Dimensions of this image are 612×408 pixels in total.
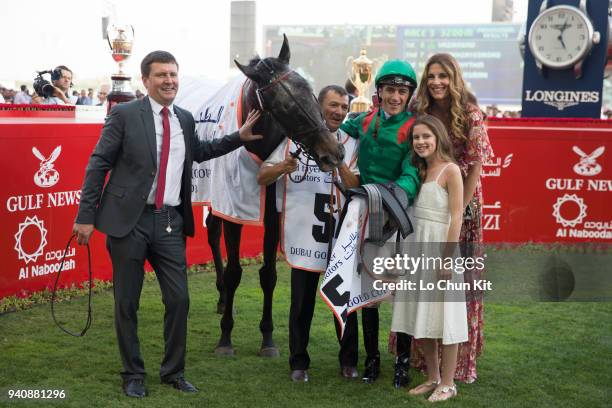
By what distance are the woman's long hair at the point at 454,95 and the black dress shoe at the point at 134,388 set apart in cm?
224

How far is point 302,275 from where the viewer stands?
457 cm

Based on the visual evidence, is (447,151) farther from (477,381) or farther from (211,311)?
(211,311)

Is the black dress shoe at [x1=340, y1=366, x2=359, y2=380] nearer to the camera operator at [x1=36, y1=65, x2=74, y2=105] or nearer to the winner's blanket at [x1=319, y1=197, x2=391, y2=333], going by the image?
the winner's blanket at [x1=319, y1=197, x2=391, y2=333]

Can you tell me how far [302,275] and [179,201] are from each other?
870 millimetres

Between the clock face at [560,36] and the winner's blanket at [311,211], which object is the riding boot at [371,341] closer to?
the winner's blanket at [311,211]

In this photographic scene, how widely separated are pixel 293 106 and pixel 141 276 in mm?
1309

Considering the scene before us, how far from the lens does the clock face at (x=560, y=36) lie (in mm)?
9766

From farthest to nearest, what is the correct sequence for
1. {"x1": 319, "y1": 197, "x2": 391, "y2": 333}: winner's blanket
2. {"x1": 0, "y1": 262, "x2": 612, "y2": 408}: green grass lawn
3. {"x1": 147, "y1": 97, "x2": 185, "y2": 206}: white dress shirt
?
{"x1": 0, "y1": 262, "x2": 612, "y2": 408}: green grass lawn
{"x1": 147, "y1": 97, "x2": 185, "y2": 206}: white dress shirt
{"x1": 319, "y1": 197, "x2": 391, "y2": 333}: winner's blanket

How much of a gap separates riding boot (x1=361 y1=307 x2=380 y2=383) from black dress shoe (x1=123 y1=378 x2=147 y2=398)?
1353 millimetres

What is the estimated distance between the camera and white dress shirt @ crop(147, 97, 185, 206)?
13.9 ft

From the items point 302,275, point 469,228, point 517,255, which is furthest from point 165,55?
point 517,255

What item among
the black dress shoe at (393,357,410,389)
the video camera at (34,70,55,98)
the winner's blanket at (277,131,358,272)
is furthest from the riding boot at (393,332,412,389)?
the video camera at (34,70,55,98)

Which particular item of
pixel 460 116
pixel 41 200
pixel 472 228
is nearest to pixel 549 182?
pixel 472 228

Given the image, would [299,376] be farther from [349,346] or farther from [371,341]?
[371,341]
